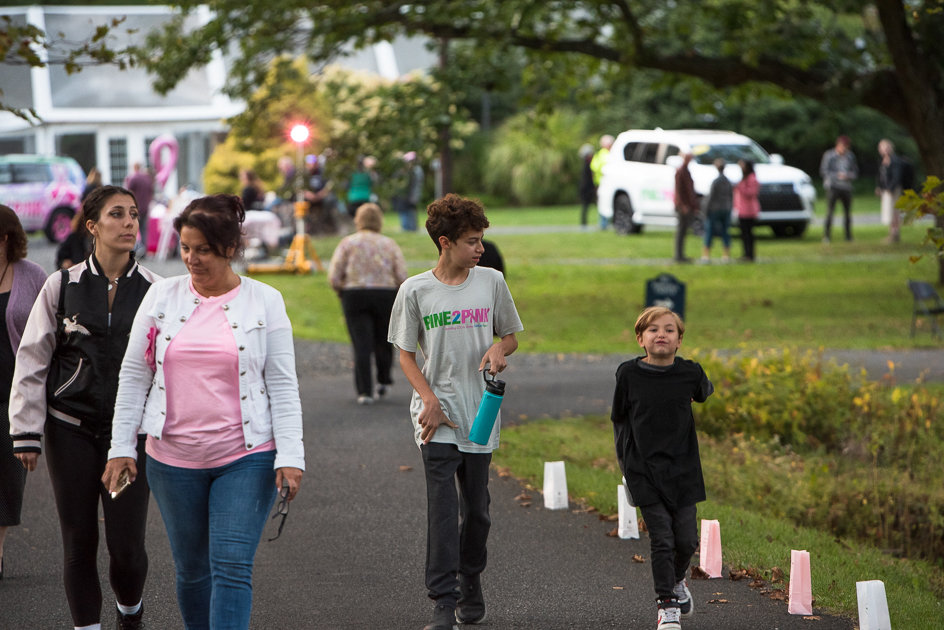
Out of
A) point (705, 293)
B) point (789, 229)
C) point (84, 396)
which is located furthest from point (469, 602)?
point (789, 229)

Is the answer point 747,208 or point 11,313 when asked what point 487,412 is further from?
point 747,208

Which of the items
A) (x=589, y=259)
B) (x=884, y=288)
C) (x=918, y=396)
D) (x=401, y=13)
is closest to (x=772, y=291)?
(x=884, y=288)

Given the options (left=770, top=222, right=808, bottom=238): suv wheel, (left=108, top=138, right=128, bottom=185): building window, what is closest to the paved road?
(left=770, top=222, right=808, bottom=238): suv wheel

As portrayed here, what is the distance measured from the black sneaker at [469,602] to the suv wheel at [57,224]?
24418 millimetres

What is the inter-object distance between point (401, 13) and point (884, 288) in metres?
9.00

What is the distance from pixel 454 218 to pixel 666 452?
1.35 m

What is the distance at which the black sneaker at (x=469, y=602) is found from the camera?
568 centimetres

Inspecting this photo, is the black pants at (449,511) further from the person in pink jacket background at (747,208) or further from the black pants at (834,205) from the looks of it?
the black pants at (834,205)

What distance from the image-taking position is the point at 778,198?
1078 inches

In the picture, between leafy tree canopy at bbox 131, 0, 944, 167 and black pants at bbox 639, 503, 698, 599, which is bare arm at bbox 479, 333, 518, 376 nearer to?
black pants at bbox 639, 503, 698, 599

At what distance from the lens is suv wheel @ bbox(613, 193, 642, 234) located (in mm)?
29250

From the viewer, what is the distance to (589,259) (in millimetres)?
24812

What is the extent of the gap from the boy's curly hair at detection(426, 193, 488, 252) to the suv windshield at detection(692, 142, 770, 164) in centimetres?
2373

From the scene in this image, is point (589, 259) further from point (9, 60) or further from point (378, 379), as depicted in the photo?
point (9, 60)
